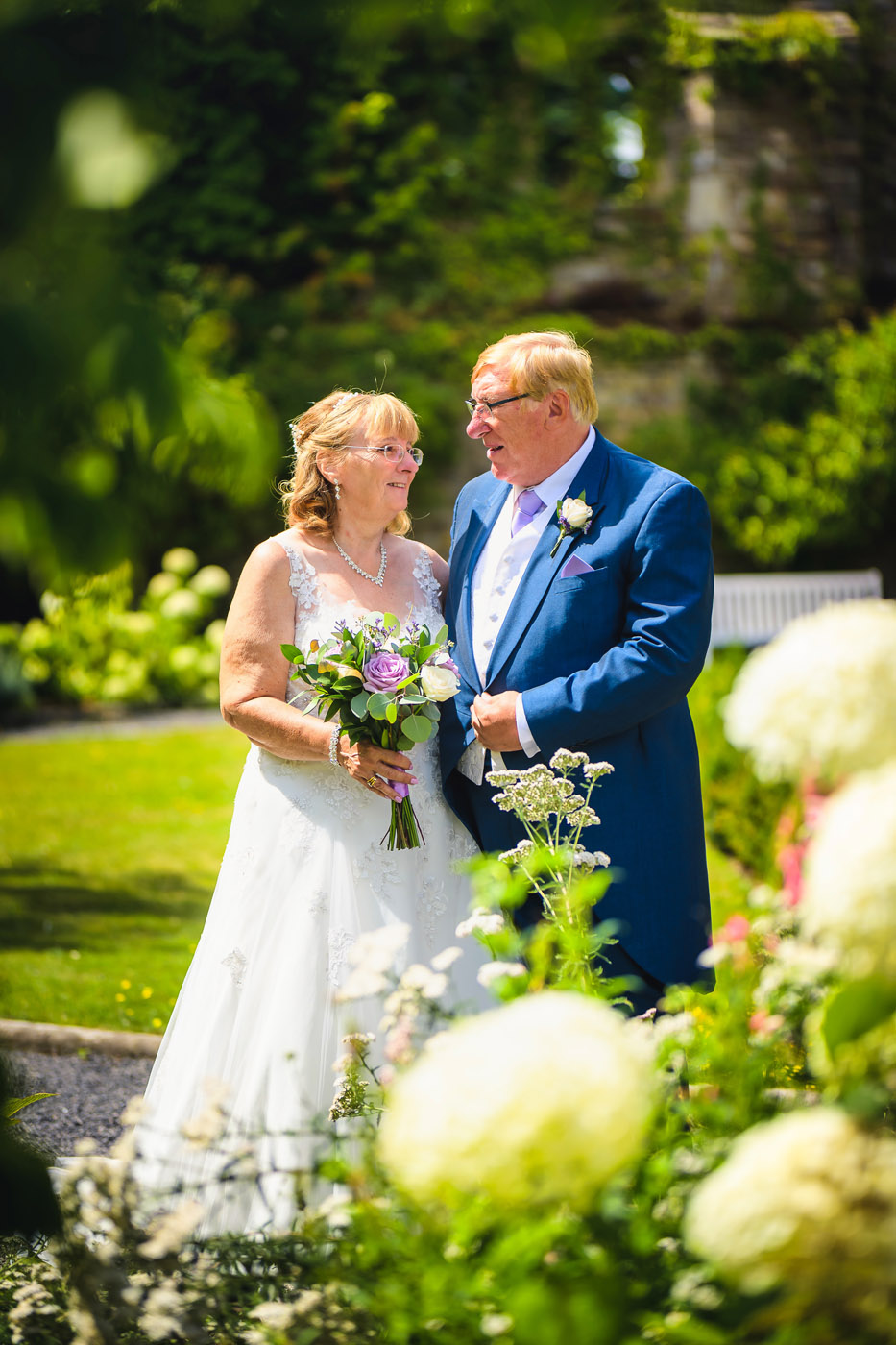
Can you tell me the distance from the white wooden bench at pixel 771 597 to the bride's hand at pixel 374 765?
994 centimetres

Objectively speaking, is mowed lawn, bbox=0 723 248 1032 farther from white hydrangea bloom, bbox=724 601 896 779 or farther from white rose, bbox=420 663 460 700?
white hydrangea bloom, bbox=724 601 896 779

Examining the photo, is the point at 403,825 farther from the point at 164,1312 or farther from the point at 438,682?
the point at 164,1312

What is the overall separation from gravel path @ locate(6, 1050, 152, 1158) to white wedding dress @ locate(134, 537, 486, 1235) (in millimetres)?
907

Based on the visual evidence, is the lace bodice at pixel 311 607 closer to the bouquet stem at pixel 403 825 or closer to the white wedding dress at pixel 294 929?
the white wedding dress at pixel 294 929

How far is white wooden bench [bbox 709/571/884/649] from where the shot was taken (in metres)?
13.0

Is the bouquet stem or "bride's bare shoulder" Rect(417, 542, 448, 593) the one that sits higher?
"bride's bare shoulder" Rect(417, 542, 448, 593)

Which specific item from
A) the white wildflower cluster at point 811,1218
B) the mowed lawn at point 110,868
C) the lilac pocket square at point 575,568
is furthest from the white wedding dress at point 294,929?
the mowed lawn at point 110,868

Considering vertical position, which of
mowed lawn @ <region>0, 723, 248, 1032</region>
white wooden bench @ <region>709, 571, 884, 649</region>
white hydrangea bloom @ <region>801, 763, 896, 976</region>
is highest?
white hydrangea bloom @ <region>801, 763, 896, 976</region>

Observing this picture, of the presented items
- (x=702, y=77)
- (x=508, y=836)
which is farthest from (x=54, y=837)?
(x=702, y=77)

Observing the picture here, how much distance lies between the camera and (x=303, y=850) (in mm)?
3229

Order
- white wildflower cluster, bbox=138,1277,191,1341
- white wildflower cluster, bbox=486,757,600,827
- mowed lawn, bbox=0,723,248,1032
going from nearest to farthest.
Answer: white wildflower cluster, bbox=138,1277,191,1341 → white wildflower cluster, bbox=486,757,600,827 → mowed lawn, bbox=0,723,248,1032

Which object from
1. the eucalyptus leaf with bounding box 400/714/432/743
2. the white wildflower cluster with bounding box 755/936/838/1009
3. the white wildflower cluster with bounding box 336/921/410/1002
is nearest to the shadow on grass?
the eucalyptus leaf with bounding box 400/714/432/743

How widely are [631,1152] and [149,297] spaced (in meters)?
0.99

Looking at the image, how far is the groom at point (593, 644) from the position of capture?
3.04m
